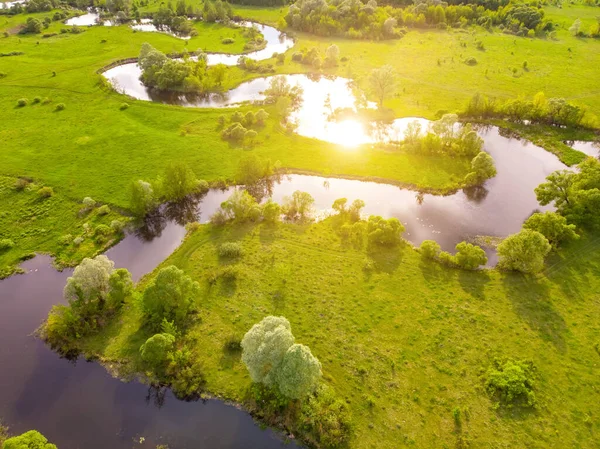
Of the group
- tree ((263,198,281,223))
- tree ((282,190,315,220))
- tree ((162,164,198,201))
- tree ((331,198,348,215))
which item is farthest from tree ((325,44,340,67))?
tree ((263,198,281,223))

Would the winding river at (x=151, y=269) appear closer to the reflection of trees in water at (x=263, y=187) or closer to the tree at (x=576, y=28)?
the reflection of trees in water at (x=263, y=187)

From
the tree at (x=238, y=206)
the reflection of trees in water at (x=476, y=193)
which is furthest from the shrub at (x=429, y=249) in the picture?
the tree at (x=238, y=206)

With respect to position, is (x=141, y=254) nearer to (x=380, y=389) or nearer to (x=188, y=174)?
(x=188, y=174)

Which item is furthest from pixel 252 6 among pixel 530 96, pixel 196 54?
pixel 530 96

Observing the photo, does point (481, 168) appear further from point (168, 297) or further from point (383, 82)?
point (168, 297)

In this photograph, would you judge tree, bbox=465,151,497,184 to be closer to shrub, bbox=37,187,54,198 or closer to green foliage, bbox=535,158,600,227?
green foliage, bbox=535,158,600,227

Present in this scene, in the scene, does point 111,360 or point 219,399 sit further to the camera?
point 111,360
